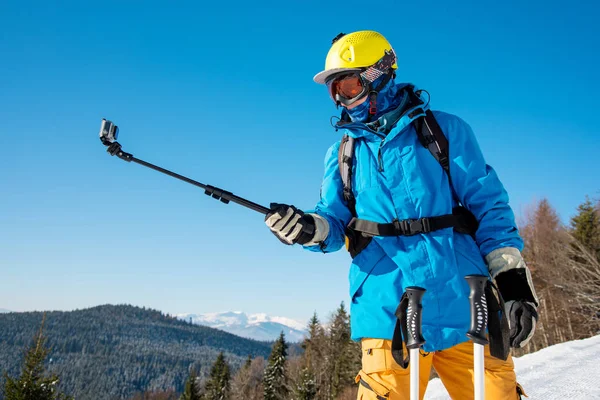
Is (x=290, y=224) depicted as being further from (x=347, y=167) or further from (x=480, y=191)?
(x=480, y=191)

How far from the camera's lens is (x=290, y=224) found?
3.09m

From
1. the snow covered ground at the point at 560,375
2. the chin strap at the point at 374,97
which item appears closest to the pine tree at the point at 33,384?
the snow covered ground at the point at 560,375

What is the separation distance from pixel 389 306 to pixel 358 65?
6.21ft

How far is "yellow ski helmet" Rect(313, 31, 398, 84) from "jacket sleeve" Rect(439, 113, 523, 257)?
835 millimetres

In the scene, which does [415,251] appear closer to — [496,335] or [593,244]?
[496,335]

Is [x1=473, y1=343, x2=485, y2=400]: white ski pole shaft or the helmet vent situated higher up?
the helmet vent

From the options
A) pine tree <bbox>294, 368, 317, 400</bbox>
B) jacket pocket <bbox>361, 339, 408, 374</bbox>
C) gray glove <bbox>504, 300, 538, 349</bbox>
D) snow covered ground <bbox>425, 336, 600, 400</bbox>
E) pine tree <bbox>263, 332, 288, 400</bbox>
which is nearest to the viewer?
gray glove <bbox>504, 300, 538, 349</bbox>

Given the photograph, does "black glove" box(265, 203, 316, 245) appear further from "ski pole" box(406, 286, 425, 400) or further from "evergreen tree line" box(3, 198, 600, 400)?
"evergreen tree line" box(3, 198, 600, 400)

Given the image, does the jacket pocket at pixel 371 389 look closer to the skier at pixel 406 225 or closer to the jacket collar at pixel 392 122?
the skier at pixel 406 225

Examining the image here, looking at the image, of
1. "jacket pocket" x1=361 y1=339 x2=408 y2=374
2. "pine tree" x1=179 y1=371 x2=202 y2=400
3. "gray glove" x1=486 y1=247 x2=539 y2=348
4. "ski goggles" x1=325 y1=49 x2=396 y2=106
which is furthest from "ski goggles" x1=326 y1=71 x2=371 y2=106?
"pine tree" x1=179 y1=371 x2=202 y2=400

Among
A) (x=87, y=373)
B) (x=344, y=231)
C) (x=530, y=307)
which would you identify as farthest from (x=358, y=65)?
(x=87, y=373)

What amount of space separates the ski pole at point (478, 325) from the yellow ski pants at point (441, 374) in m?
0.44

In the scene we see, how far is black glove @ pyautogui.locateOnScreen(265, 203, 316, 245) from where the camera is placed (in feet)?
10.1

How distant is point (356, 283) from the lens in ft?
9.77
